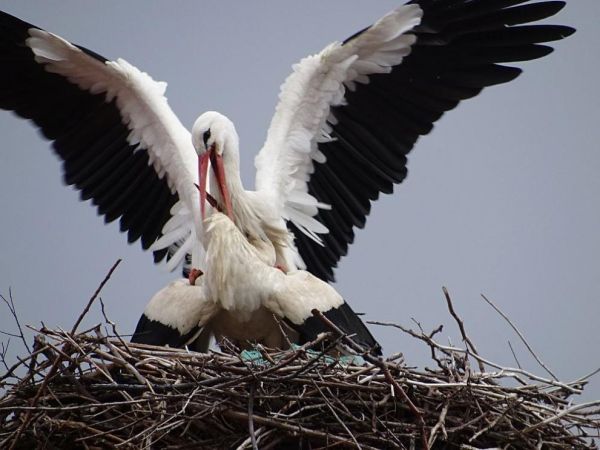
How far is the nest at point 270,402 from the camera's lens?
15.6 feet

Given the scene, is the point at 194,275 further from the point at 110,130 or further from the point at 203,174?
the point at 110,130

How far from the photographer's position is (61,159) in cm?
677

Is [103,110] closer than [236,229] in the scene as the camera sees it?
No

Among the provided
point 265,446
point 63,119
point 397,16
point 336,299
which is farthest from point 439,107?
point 265,446

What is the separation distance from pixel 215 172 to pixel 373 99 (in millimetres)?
1137

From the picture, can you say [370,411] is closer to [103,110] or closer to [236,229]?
[236,229]

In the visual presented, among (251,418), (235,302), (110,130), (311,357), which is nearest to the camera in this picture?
(251,418)

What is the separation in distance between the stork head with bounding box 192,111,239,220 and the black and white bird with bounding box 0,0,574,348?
9.7 inches

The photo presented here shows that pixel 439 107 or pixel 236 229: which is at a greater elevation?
pixel 439 107

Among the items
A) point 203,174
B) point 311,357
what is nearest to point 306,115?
point 203,174

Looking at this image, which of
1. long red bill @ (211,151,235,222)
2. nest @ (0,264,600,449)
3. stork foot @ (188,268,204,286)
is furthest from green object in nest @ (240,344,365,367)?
long red bill @ (211,151,235,222)

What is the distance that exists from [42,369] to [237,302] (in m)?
1.02

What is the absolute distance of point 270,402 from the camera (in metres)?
4.87

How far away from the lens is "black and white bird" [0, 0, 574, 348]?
640 centimetres
